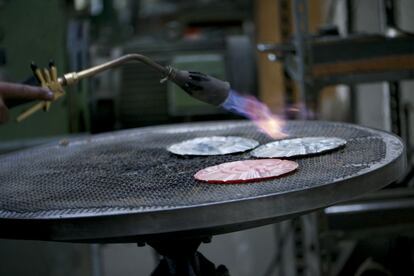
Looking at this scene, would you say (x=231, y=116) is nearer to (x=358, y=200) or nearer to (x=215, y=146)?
(x=358, y=200)

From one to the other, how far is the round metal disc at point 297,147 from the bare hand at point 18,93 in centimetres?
47

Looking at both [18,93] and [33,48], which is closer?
[18,93]

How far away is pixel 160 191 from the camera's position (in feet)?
3.24

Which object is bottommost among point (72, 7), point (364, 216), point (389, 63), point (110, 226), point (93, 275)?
point (93, 275)

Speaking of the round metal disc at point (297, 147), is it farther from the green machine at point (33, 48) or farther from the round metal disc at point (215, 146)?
the green machine at point (33, 48)

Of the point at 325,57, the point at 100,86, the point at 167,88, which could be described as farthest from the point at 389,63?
the point at 100,86

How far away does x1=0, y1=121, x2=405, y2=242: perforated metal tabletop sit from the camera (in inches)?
32.9

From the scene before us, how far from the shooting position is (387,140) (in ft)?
3.96

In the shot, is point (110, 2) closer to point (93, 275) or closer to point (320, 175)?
point (93, 275)

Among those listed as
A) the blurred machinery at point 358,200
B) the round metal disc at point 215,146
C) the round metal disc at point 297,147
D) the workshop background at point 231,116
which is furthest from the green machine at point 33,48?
the round metal disc at point 297,147

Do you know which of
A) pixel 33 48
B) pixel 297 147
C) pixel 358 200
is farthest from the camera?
pixel 33 48

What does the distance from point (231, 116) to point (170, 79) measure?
2.24m

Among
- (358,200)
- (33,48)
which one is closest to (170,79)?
(358,200)

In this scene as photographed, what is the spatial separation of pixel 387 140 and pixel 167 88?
222cm
